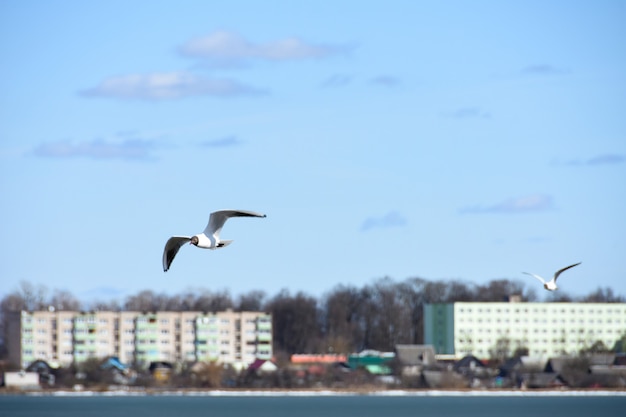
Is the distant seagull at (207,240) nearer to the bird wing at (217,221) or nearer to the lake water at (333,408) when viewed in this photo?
the bird wing at (217,221)

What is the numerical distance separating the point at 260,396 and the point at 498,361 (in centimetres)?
3026

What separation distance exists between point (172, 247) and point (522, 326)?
150501 millimetres

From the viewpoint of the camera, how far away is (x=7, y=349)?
607 ft

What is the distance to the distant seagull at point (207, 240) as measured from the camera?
42406mm

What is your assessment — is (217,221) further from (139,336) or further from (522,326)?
→ (522,326)

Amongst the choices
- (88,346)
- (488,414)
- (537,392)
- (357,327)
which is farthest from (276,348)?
(488,414)

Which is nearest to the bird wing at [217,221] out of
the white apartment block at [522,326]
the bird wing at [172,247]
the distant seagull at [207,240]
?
the distant seagull at [207,240]

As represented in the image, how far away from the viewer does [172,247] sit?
42750 millimetres

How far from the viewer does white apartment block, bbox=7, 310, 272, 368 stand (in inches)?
6919

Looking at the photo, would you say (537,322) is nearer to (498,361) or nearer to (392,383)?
(498,361)

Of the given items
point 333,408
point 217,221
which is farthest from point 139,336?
A: point 217,221

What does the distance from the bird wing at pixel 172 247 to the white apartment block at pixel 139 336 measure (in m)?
128

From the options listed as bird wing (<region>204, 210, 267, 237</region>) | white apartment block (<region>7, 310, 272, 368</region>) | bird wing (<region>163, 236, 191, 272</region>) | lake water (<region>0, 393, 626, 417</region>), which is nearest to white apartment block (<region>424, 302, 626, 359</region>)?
lake water (<region>0, 393, 626, 417</region>)

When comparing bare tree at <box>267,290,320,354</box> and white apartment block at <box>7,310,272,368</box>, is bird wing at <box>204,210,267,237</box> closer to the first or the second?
white apartment block at <box>7,310,272,368</box>
